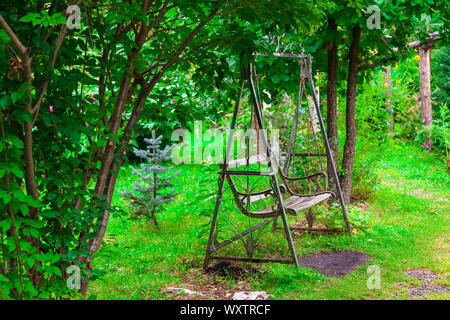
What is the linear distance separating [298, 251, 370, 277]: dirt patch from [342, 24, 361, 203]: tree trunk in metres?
1.40

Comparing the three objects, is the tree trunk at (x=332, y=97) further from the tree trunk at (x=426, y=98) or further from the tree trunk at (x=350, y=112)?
the tree trunk at (x=426, y=98)

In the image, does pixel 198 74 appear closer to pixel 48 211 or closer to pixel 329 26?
pixel 48 211

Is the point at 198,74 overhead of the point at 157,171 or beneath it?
overhead

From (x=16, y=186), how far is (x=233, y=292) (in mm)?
2146

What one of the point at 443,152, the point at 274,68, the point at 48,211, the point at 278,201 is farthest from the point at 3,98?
the point at 443,152

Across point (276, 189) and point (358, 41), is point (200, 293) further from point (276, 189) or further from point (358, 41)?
point (358, 41)

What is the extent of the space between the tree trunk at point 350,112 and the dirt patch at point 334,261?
1397 mm

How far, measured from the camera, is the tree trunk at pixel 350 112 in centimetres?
587

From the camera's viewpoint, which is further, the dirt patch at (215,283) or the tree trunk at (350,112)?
the tree trunk at (350,112)

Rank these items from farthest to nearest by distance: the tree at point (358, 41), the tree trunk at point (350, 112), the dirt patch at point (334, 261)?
the tree trunk at point (350, 112) < the tree at point (358, 41) < the dirt patch at point (334, 261)

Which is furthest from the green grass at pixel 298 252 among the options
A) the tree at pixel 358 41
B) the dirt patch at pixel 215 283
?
the tree at pixel 358 41

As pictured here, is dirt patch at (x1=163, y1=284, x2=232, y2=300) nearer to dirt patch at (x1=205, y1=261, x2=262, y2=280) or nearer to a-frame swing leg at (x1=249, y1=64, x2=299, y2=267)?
dirt patch at (x1=205, y1=261, x2=262, y2=280)

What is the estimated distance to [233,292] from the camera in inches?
153

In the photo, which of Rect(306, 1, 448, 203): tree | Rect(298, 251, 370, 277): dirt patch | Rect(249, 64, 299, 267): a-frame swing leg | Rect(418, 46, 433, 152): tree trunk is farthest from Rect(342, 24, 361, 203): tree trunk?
Rect(418, 46, 433, 152): tree trunk
